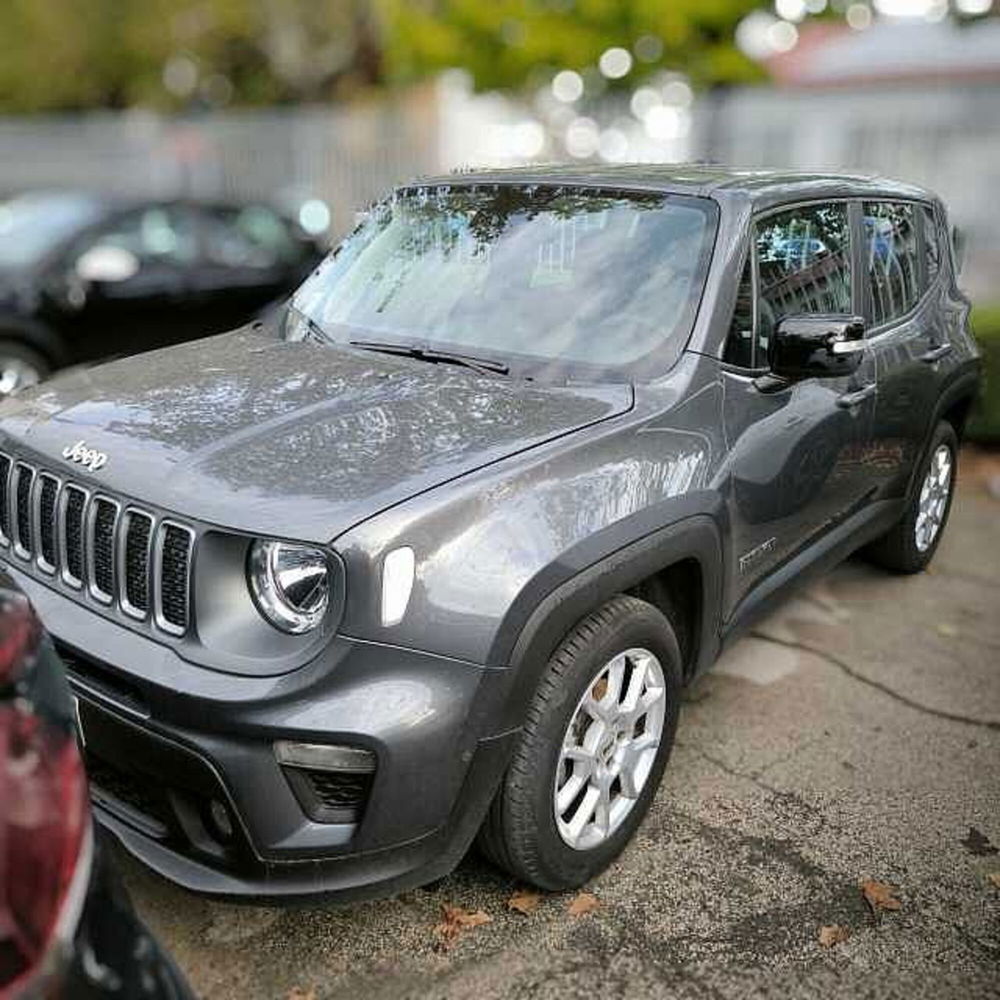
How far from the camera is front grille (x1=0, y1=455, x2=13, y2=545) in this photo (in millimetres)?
2857

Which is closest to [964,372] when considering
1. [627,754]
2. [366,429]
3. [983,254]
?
[627,754]

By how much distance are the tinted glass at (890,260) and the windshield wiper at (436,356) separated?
5.46ft

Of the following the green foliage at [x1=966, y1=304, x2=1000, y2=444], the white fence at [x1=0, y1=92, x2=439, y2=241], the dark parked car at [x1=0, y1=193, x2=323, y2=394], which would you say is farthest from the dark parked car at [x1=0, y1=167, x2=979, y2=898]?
the white fence at [x1=0, y1=92, x2=439, y2=241]

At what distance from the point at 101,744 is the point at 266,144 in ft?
55.3

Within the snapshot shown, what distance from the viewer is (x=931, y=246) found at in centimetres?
464

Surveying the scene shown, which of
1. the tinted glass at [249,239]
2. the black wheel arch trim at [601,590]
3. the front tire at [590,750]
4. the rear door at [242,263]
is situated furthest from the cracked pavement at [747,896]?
the tinted glass at [249,239]

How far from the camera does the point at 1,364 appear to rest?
7.13 metres

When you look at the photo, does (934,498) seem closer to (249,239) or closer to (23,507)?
(23,507)

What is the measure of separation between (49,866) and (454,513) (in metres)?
1.09

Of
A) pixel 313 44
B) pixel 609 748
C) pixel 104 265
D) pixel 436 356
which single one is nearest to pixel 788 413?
pixel 436 356

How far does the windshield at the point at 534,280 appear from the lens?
3168 millimetres

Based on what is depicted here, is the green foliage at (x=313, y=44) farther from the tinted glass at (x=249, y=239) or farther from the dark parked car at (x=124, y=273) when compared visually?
the dark parked car at (x=124, y=273)

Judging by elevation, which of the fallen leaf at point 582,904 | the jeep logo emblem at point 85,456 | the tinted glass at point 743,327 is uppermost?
the tinted glass at point 743,327

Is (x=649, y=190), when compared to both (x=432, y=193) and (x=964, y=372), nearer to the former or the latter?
(x=432, y=193)
